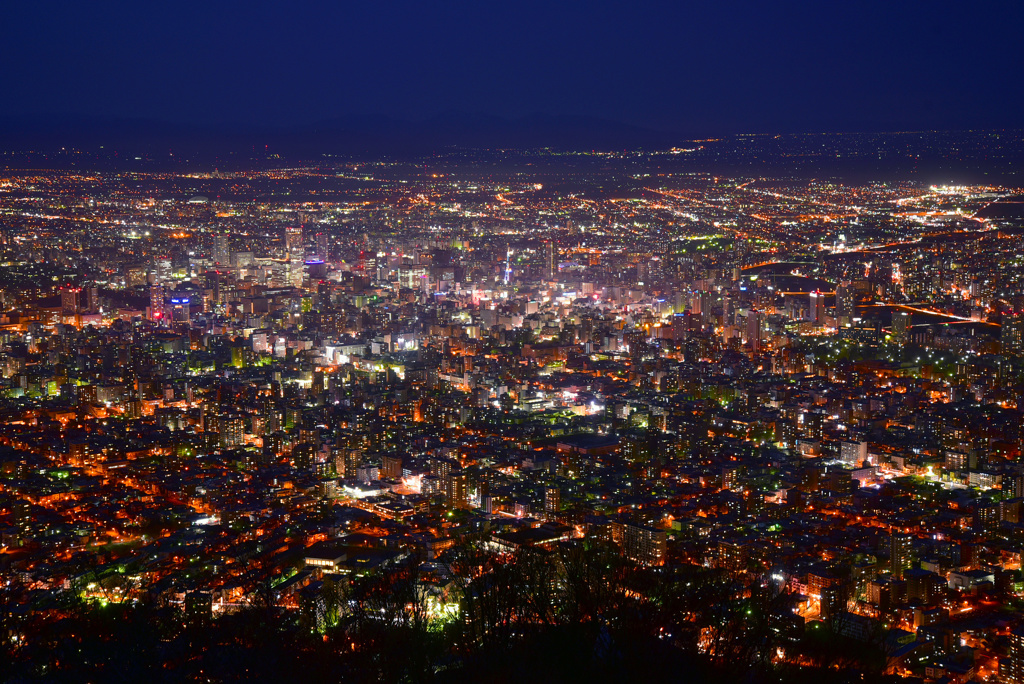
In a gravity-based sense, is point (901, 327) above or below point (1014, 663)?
below

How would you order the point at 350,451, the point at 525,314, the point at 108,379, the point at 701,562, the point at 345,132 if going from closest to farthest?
the point at 701,562
the point at 350,451
the point at 108,379
the point at 525,314
the point at 345,132

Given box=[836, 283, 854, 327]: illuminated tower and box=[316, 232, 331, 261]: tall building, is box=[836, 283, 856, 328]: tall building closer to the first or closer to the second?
box=[836, 283, 854, 327]: illuminated tower

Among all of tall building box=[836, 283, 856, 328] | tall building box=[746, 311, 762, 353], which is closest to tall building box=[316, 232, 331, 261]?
tall building box=[746, 311, 762, 353]

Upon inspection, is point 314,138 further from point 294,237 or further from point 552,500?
point 552,500

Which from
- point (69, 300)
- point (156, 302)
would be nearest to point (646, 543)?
point (69, 300)

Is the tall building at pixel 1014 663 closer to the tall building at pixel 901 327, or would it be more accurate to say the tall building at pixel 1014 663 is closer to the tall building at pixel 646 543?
the tall building at pixel 646 543

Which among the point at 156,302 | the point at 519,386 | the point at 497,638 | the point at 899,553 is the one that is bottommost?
the point at 156,302

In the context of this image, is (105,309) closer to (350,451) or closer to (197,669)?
(350,451)

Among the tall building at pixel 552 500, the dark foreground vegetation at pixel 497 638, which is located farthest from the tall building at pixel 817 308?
the dark foreground vegetation at pixel 497 638

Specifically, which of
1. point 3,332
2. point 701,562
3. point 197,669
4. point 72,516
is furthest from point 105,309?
point 197,669
